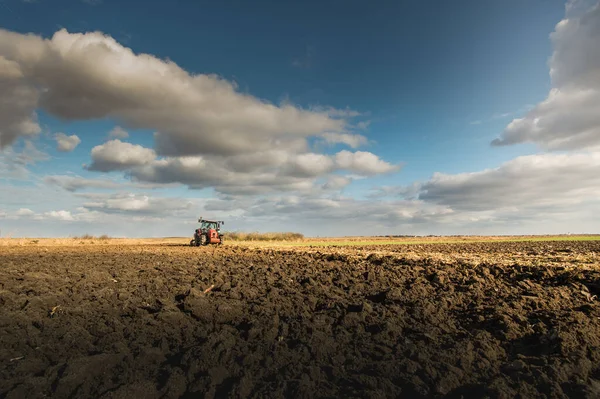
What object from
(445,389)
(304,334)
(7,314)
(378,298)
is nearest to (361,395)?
(445,389)

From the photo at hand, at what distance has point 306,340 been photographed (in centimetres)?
550

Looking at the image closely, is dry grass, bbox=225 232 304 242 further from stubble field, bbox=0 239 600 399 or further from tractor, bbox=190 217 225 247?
stubble field, bbox=0 239 600 399

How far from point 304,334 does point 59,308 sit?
17.8 feet

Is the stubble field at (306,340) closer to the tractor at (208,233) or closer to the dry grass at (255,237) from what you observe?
the tractor at (208,233)

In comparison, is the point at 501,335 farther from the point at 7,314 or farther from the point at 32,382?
the point at 7,314

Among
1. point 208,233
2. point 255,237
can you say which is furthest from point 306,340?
point 255,237

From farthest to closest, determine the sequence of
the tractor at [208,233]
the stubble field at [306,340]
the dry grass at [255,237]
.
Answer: the dry grass at [255,237], the tractor at [208,233], the stubble field at [306,340]

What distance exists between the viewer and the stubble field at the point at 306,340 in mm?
4289

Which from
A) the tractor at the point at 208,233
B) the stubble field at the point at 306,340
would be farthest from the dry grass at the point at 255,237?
the stubble field at the point at 306,340

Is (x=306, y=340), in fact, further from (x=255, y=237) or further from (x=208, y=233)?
(x=255, y=237)

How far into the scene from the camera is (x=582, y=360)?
15.8 ft

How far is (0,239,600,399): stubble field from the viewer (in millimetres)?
4289

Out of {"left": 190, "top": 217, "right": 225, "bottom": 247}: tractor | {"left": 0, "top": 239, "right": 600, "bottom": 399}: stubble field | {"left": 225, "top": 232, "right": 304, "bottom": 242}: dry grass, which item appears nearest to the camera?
{"left": 0, "top": 239, "right": 600, "bottom": 399}: stubble field

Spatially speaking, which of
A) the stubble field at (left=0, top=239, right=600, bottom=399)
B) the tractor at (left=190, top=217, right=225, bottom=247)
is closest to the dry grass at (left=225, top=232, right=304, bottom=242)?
the tractor at (left=190, top=217, right=225, bottom=247)
